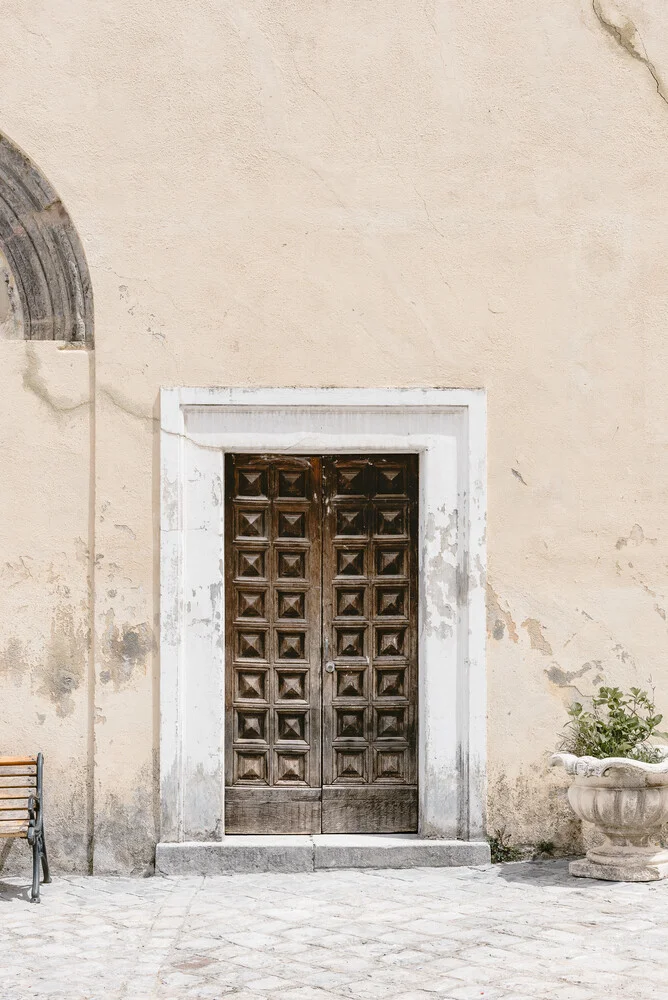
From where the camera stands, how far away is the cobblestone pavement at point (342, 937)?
4.57m

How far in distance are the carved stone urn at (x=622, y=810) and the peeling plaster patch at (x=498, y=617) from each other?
70 centimetres

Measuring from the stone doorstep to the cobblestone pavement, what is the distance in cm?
8

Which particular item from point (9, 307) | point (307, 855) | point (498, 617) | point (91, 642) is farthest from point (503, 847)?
point (9, 307)

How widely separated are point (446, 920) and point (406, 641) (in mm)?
1688

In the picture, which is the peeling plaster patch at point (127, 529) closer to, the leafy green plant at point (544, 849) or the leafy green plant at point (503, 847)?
the leafy green plant at point (503, 847)

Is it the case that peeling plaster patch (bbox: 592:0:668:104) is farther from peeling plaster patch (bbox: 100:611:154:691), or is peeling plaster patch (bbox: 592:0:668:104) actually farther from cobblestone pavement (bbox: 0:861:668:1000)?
cobblestone pavement (bbox: 0:861:668:1000)

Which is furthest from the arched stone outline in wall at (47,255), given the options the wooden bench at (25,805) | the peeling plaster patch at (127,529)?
the wooden bench at (25,805)

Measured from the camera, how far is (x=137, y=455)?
21.3ft

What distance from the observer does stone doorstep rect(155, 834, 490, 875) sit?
6.40 meters

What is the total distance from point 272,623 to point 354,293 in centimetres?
184

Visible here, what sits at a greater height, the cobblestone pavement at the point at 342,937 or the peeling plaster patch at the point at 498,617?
the peeling plaster patch at the point at 498,617

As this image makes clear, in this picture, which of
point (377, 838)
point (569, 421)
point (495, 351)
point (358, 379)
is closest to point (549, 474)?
point (569, 421)

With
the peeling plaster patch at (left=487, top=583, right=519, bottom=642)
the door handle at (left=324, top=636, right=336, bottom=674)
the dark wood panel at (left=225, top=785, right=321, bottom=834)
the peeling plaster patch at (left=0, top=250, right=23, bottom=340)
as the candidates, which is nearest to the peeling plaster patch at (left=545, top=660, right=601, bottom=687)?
the peeling plaster patch at (left=487, top=583, right=519, bottom=642)

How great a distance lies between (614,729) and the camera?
20.7ft
